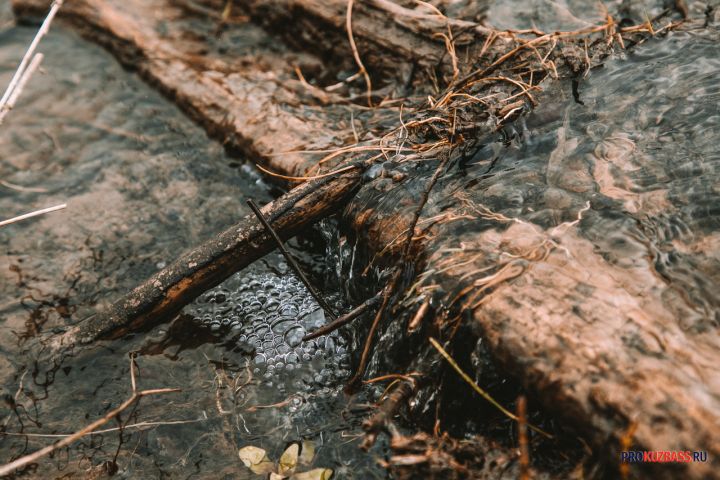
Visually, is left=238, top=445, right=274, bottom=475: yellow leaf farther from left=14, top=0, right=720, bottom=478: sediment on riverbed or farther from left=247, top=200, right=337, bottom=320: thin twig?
left=247, top=200, right=337, bottom=320: thin twig

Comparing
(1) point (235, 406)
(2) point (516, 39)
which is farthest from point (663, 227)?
(1) point (235, 406)

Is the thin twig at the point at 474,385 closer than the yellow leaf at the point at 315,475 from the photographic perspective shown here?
Yes

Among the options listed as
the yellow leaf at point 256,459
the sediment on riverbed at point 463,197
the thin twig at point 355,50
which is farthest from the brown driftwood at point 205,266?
the thin twig at point 355,50

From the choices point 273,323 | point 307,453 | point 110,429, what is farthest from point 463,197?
point 110,429

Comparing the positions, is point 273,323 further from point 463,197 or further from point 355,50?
point 355,50

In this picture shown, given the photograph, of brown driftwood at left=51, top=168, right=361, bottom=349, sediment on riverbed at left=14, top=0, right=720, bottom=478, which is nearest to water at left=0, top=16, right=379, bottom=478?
brown driftwood at left=51, top=168, right=361, bottom=349

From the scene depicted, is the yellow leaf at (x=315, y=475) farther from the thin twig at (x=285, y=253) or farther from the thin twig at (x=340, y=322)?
the thin twig at (x=285, y=253)
